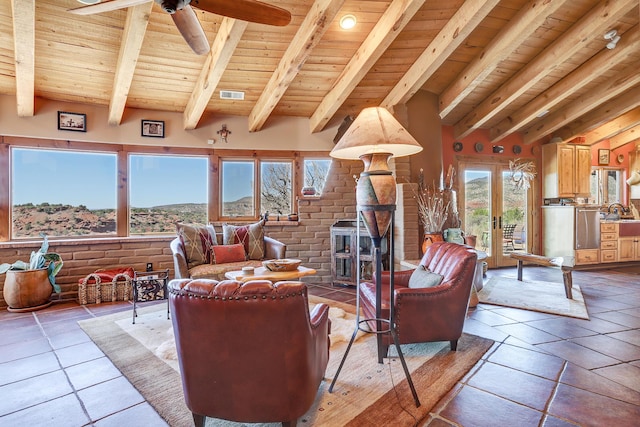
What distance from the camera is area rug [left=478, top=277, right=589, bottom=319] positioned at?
3834 millimetres

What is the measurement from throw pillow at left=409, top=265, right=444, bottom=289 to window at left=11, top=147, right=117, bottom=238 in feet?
13.7

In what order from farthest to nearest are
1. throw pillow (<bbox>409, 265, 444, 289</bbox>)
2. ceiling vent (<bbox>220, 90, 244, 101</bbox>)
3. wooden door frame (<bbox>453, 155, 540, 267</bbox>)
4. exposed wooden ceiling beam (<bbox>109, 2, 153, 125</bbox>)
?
wooden door frame (<bbox>453, 155, 540, 267</bbox>)
ceiling vent (<bbox>220, 90, 244, 101</bbox>)
exposed wooden ceiling beam (<bbox>109, 2, 153, 125</bbox>)
throw pillow (<bbox>409, 265, 444, 289</bbox>)

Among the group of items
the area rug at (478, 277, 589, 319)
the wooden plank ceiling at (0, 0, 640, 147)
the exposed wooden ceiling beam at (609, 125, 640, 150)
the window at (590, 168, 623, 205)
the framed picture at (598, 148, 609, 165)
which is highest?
the wooden plank ceiling at (0, 0, 640, 147)

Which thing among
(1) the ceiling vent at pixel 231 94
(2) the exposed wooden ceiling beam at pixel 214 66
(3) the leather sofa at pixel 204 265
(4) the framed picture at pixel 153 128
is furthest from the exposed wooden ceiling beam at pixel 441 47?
(4) the framed picture at pixel 153 128

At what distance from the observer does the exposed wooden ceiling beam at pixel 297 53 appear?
319cm

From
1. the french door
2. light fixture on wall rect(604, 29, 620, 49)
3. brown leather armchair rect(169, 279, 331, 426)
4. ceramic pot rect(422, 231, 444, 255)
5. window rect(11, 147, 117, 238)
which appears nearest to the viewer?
brown leather armchair rect(169, 279, 331, 426)

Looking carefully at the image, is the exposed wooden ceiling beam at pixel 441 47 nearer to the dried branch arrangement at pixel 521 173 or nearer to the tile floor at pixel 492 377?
the tile floor at pixel 492 377

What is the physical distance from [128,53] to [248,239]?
2.48m

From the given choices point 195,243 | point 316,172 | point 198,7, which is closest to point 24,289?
point 195,243

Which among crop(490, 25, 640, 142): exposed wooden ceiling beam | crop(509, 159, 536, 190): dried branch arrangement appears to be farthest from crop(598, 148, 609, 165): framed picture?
crop(490, 25, 640, 142): exposed wooden ceiling beam

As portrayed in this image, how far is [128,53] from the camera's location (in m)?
3.49

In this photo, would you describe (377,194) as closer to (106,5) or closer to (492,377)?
(492,377)

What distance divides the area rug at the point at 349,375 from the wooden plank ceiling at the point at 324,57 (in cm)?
282

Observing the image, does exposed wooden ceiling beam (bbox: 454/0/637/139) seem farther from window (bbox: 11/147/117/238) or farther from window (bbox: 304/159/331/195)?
window (bbox: 11/147/117/238)
